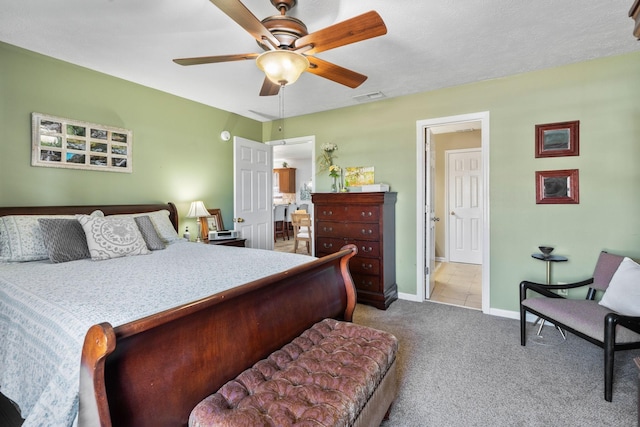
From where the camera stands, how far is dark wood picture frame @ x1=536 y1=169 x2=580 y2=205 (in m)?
2.89

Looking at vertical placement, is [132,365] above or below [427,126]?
below

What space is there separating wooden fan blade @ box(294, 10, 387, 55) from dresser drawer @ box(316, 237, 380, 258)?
7.35ft

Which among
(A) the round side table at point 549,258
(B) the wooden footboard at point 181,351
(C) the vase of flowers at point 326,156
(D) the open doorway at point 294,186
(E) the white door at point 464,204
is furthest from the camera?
(D) the open doorway at point 294,186

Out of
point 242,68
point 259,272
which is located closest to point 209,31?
point 242,68

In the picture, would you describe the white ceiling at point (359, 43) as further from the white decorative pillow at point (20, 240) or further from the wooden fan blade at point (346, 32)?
the white decorative pillow at point (20, 240)

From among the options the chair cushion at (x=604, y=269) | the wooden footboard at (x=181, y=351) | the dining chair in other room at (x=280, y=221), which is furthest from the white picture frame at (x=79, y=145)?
the dining chair in other room at (x=280, y=221)

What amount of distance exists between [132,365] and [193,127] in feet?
11.3

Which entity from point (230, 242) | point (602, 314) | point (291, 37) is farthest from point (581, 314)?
point (230, 242)

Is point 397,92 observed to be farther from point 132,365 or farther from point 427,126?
point 132,365

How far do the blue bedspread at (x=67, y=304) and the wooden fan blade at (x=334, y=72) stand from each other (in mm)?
1295

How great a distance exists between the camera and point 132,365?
101 cm

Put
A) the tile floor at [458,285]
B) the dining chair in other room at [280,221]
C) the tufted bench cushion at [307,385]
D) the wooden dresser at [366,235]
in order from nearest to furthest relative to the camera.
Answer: the tufted bench cushion at [307,385]
the wooden dresser at [366,235]
the tile floor at [458,285]
the dining chair in other room at [280,221]

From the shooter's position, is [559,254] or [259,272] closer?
[259,272]

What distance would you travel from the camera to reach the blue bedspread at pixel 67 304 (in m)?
0.99
